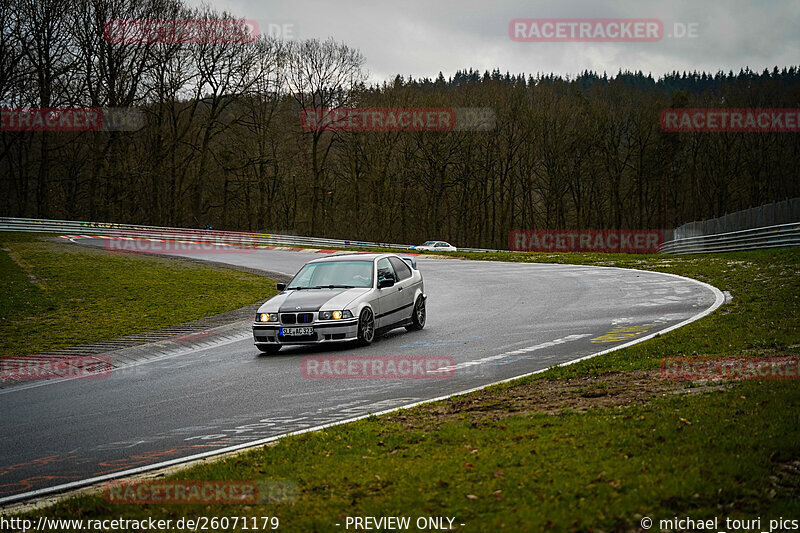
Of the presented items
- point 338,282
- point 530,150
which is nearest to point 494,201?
point 530,150

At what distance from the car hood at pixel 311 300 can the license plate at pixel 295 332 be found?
1.06 feet

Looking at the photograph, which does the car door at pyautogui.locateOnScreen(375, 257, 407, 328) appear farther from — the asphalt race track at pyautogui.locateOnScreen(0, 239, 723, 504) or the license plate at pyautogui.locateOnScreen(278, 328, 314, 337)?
the license plate at pyautogui.locateOnScreen(278, 328, 314, 337)

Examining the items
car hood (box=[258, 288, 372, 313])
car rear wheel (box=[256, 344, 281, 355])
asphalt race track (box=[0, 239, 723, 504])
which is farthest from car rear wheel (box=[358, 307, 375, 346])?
car rear wheel (box=[256, 344, 281, 355])

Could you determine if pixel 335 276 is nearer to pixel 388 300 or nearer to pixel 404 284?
pixel 388 300

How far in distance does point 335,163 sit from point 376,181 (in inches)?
151

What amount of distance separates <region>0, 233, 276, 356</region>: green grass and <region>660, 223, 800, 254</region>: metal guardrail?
1835cm

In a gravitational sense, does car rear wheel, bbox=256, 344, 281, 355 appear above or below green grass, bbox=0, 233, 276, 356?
below

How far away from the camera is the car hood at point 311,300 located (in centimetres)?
1245

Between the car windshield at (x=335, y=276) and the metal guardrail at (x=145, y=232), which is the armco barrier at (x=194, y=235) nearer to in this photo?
the metal guardrail at (x=145, y=232)

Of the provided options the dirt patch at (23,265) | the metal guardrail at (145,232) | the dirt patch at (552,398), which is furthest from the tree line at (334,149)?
the dirt patch at (552,398)

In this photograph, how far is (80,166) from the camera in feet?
172

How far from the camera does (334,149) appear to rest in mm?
60688

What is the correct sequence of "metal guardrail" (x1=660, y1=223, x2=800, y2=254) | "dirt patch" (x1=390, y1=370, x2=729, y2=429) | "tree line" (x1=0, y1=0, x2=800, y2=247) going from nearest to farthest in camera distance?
"dirt patch" (x1=390, y1=370, x2=729, y2=429) < "metal guardrail" (x1=660, y1=223, x2=800, y2=254) < "tree line" (x1=0, y1=0, x2=800, y2=247)

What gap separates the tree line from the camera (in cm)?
4684
